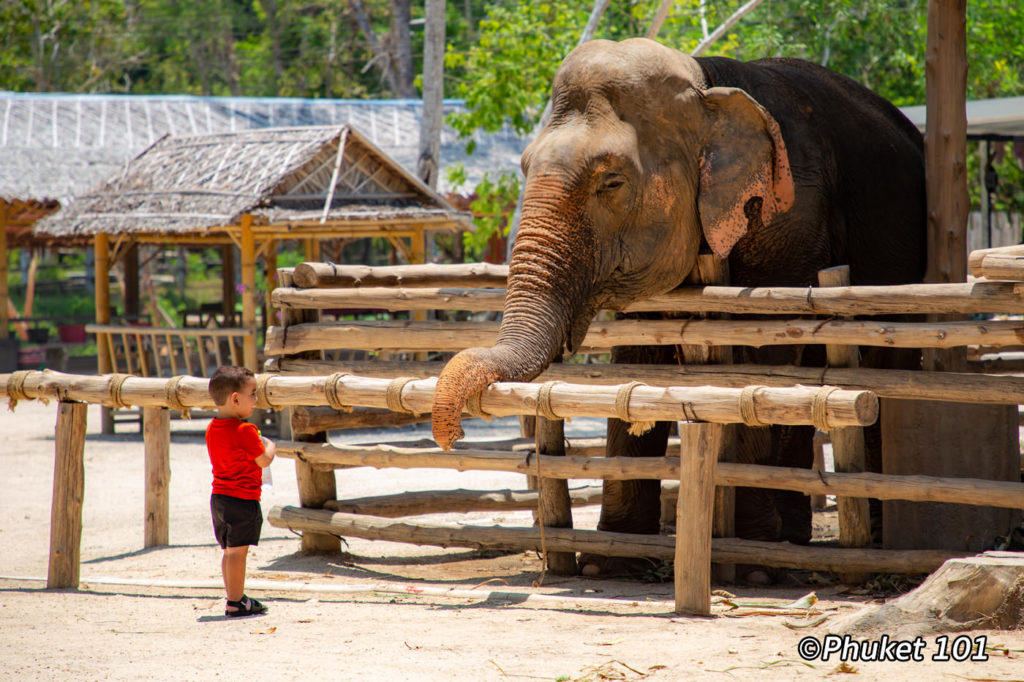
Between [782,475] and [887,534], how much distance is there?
84cm

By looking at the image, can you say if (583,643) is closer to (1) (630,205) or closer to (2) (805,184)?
(1) (630,205)

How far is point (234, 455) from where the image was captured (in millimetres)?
5641

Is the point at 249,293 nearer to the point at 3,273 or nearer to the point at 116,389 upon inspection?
the point at 116,389

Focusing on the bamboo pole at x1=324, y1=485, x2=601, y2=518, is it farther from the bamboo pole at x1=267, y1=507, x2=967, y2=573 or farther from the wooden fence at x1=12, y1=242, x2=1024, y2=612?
the bamboo pole at x1=267, y1=507, x2=967, y2=573

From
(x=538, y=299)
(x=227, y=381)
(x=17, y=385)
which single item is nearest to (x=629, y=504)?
(x=538, y=299)

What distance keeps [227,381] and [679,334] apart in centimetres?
229

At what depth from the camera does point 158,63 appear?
35094 millimetres

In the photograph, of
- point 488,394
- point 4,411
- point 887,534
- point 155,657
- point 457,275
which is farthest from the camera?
point 4,411

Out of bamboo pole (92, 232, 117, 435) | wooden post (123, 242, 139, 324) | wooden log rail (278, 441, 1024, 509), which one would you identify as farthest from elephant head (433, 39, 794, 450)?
wooden post (123, 242, 139, 324)

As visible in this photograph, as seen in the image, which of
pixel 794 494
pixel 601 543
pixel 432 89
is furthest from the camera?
pixel 432 89

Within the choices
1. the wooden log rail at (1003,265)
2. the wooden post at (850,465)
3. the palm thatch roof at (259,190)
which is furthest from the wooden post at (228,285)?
the wooden log rail at (1003,265)

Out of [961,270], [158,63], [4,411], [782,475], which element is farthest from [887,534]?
[158,63]

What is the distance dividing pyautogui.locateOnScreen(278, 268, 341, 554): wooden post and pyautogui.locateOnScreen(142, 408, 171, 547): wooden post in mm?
897

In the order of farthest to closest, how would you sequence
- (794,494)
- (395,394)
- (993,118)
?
(993,118)
(794,494)
(395,394)
